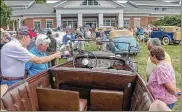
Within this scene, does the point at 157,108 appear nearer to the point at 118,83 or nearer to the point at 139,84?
the point at 139,84

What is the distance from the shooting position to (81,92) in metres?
4.26

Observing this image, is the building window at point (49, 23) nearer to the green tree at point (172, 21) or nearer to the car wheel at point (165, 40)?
the green tree at point (172, 21)

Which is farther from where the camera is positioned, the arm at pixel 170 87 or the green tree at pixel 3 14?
the green tree at pixel 3 14

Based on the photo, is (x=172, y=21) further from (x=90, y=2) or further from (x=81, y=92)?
(x=81, y=92)

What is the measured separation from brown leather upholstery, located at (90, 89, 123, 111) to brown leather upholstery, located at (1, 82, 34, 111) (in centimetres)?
92

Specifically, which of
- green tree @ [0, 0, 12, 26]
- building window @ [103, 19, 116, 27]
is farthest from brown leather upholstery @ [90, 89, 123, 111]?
building window @ [103, 19, 116, 27]

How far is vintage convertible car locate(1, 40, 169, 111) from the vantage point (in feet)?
10.4

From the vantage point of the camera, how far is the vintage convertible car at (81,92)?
125 inches

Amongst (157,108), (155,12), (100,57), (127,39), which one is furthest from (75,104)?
(155,12)

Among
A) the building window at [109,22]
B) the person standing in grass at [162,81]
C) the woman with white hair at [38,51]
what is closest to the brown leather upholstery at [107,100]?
the person standing in grass at [162,81]

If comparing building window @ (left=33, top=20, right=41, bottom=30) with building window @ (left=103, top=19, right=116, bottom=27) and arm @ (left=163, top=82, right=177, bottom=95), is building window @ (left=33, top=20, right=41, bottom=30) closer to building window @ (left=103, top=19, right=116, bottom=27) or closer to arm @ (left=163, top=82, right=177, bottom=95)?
building window @ (left=103, top=19, right=116, bottom=27)

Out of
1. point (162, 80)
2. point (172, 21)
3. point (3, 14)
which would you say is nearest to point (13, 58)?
point (162, 80)

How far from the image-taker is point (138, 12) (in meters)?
41.5

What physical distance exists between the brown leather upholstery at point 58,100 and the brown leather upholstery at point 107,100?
0.27 metres
